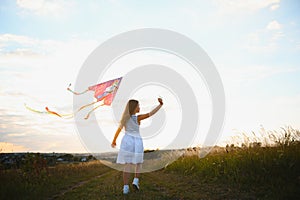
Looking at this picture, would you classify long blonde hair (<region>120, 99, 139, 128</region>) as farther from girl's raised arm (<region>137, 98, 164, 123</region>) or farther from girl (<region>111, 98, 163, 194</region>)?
girl's raised arm (<region>137, 98, 164, 123</region>)

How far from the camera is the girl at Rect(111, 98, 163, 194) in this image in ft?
25.7

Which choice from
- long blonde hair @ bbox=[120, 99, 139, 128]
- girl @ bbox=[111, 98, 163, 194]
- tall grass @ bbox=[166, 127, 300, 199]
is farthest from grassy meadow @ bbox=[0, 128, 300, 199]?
long blonde hair @ bbox=[120, 99, 139, 128]

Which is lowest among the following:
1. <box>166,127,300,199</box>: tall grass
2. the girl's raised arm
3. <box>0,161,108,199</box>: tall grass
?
<box>0,161,108,199</box>: tall grass

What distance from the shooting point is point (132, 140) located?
7922 millimetres

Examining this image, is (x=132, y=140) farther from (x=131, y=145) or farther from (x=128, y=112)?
(x=128, y=112)

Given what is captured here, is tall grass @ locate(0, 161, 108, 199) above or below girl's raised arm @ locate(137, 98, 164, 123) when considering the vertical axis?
below

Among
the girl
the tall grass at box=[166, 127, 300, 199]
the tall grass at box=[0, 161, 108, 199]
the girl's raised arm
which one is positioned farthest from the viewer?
the girl's raised arm

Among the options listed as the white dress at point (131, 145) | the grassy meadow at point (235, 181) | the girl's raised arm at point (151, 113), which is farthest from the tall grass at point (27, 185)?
the girl's raised arm at point (151, 113)

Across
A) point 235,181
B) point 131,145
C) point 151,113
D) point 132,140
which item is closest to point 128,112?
point 151,113

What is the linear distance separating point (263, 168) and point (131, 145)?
12.1 ft

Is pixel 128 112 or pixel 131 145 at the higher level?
pixel 128 112

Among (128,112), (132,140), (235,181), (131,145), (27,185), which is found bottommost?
(27,185)

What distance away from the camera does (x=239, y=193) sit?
674 cm

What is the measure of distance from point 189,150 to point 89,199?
9.36m
